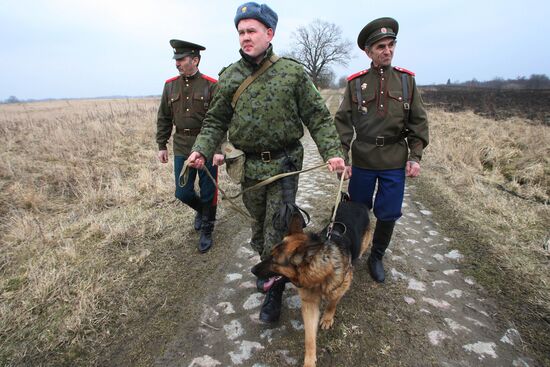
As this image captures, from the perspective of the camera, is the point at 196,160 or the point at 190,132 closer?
the point at 196,160

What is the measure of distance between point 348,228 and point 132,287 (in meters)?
2.29

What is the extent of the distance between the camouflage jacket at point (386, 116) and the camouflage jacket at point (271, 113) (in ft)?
2.01

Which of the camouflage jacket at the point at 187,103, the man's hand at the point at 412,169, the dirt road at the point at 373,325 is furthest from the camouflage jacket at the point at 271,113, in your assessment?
the dirt road at the point at 373,325

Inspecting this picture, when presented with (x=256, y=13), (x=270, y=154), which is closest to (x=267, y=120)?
(x=270, y=154)

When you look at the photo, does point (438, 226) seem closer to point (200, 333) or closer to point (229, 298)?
point (229, 298)

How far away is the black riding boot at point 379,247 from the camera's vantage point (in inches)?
119

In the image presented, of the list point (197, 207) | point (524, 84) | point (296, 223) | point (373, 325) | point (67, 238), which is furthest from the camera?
point (524, 84)

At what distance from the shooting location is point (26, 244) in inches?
144

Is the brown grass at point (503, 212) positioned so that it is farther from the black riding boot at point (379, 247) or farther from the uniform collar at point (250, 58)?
the uniform collar at point (250, 58)

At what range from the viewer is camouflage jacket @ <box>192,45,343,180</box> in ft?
7.64

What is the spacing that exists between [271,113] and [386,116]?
3.87ft

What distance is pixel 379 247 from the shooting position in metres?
3.11

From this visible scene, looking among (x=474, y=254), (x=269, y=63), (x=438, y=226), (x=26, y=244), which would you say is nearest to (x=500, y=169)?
(x=438, y=226)

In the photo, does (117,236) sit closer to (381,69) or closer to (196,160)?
(196,160)
